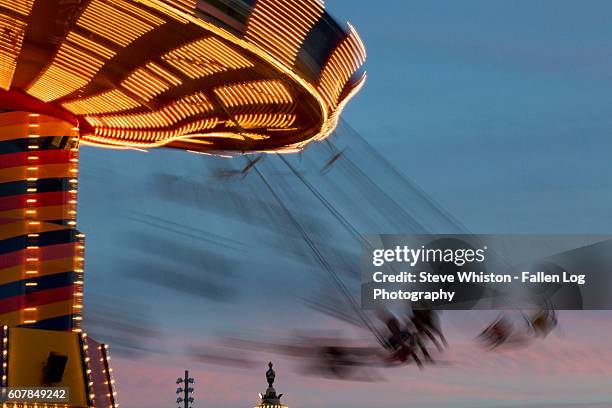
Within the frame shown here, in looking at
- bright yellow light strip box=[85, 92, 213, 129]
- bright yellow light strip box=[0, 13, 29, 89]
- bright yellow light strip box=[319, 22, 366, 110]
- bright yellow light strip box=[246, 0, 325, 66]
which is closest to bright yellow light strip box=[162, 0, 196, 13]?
bright yellow light strip box=[246, 0, 325, 66]

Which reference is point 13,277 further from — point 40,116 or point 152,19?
point 152,19

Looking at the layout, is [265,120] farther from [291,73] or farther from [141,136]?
[291,73]

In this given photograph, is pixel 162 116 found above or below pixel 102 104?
above

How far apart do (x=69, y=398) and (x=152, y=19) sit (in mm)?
8358

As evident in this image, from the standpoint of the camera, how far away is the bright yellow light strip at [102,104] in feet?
87.2

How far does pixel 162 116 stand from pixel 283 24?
6.25m

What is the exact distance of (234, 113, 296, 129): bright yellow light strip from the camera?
2739 centimetres

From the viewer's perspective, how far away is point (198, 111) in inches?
1076

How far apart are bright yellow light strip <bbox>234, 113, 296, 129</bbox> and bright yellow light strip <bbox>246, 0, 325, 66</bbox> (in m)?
4.43

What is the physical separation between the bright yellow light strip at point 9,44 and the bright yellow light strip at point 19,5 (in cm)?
7

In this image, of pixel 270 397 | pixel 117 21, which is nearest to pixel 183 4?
pixel 117 21

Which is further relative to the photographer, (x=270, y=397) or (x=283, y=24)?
(x=270, y=397)

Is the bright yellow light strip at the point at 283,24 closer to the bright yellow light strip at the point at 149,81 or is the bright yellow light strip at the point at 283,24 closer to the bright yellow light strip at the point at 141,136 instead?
the bright yellow light strip at the point at 149,81

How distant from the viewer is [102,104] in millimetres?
27234
